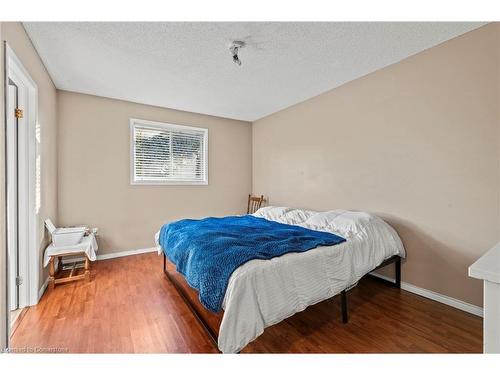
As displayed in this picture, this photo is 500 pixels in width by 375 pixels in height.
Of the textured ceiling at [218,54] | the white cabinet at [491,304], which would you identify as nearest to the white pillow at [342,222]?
the white cabinet at [491,304]

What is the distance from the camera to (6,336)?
1455 mm

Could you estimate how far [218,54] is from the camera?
7.48ft

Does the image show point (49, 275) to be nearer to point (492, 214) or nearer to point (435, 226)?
point (435, 226)

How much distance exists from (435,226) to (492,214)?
1.37 ft

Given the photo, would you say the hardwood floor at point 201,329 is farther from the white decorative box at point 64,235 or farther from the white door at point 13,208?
the white decorative box at point 64,235

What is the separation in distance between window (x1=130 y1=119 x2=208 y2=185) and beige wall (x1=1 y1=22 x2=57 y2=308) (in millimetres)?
994

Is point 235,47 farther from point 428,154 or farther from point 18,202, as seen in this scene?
point 18,202

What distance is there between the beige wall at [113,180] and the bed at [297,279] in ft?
4.84

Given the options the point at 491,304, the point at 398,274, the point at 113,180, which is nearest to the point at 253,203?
the point at 113,180

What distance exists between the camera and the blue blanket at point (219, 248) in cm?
152

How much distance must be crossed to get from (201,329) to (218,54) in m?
2.53

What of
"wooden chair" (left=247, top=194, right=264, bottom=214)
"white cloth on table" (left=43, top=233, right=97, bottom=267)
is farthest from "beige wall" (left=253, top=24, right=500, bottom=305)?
"white cloth on table" (left=43, top=233, right=97, bottom=267)

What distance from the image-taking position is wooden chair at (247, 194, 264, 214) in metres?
4.42
